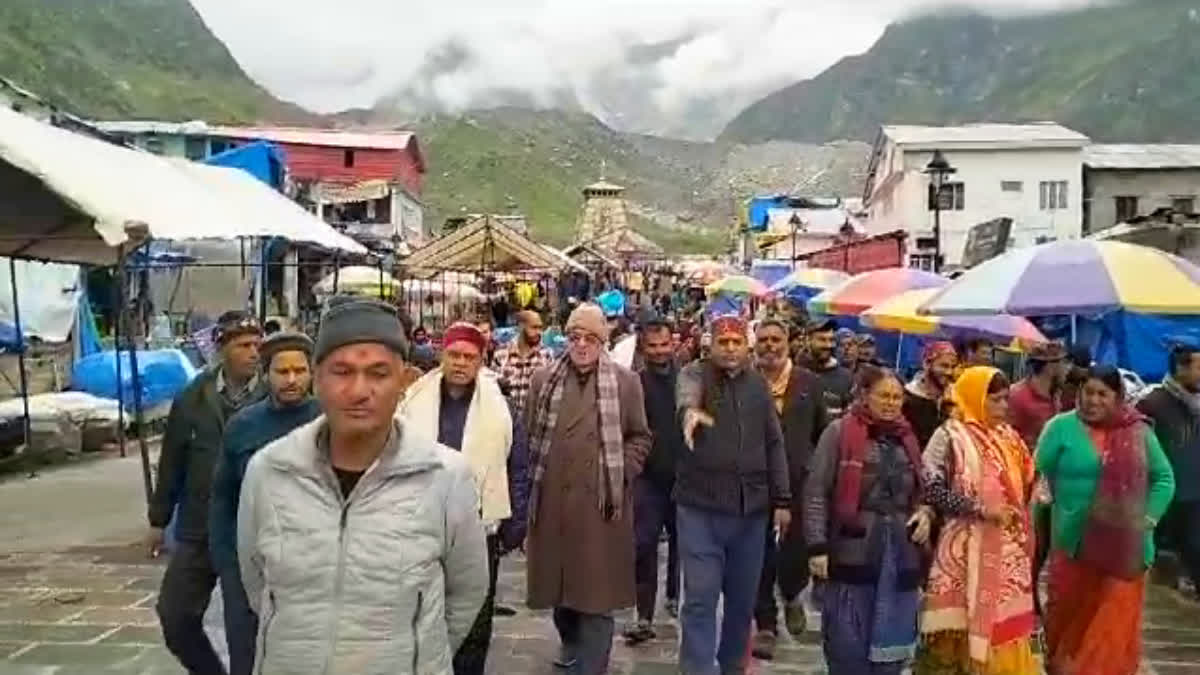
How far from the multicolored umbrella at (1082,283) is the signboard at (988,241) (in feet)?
30.2

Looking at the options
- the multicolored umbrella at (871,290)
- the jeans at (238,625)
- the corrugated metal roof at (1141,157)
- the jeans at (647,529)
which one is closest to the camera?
the jeans at (238,625)

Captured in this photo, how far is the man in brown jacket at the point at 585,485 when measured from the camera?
5945mm

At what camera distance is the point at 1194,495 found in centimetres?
796

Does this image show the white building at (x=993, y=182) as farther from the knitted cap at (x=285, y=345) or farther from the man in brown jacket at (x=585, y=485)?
the knitted cap at (x=285, y=345)

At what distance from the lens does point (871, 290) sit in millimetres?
15266

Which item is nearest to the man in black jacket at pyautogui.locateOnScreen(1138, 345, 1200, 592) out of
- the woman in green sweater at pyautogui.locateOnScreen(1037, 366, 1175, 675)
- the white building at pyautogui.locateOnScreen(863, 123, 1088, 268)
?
the woman in green sweater at pyautogui.locateOnScreen(1037, 366, 1175, 675)

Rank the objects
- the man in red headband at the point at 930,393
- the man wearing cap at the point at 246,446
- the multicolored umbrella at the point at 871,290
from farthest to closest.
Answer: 1. the multicolored umbrella at the point at 871,290
2. the man in red headband at the point at 930,393
3. the man wearing cap at the point at 246,446

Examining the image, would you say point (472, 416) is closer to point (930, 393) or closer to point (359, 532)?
point (930, 393)

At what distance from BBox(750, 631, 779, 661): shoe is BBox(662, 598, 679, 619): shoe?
89 cm

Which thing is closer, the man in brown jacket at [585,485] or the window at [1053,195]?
the man in brown jacket at [585,485]

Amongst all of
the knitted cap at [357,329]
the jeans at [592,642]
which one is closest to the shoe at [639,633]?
the jeans at [592,642]

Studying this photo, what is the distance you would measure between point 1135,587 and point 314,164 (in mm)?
52155

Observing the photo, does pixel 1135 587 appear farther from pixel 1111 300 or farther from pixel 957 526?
pixel 1111 300

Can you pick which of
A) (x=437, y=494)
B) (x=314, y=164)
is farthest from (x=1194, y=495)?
(x=314, y=164)
